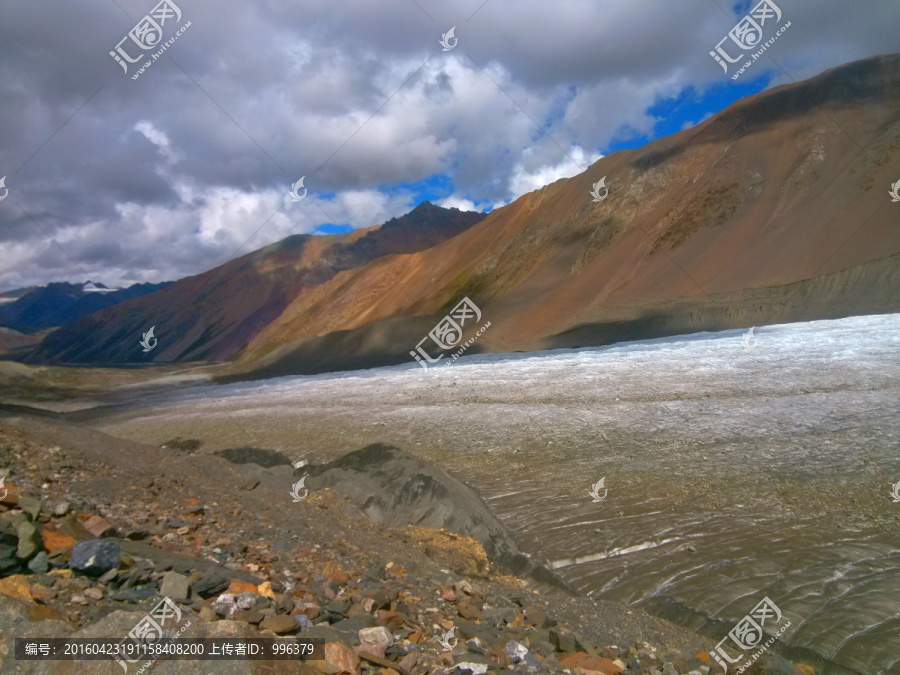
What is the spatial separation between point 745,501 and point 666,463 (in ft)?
7.43

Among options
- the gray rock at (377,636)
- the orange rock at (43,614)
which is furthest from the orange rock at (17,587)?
the gray rock at (377,636)

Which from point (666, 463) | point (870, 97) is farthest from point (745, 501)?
point (870, 97)

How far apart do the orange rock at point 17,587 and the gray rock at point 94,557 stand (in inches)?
15.7

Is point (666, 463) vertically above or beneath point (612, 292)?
beneath

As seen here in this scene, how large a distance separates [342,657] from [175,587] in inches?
59.6

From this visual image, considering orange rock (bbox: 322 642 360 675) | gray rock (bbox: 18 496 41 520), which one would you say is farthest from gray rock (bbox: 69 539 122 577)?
orange rock (bbox: 322 642 360 675)

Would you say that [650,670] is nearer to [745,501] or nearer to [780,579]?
[780,579]

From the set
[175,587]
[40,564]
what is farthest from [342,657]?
[40,564]

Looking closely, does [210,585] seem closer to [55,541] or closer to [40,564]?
[40,564]

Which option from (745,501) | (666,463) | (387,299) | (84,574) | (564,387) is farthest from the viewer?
(387,299)

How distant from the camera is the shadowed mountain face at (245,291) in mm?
120812

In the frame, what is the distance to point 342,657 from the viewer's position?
12.7 feet

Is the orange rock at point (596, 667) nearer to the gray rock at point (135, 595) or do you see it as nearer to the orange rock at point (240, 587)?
the orange rock at point (240, 587)

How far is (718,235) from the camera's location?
44.5m
